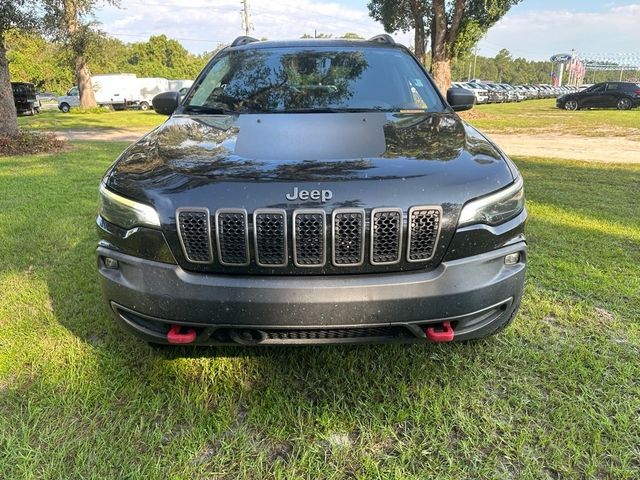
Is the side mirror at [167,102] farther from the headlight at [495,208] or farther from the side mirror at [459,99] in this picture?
the headlight at [495,208]

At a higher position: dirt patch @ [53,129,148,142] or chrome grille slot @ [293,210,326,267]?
chrome grille slot @ [293,210,326,267]

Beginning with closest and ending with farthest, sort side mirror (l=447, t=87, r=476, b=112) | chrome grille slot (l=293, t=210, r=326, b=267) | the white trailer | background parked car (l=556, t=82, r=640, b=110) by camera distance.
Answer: chrome grille slot (l=293, t=210, r=326, b=267) < side mirror (l=447, t=87, r=476, b=112) < background parked car (l=556, t=82, r=640, b=110) < the white trailer

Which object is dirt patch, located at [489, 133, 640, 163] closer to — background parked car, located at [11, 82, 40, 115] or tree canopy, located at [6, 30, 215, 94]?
background parked car, located at [11, 82, 40, 115]

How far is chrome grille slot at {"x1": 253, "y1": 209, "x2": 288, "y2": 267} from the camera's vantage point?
1.80 meters

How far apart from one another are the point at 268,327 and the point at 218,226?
17.0 inches

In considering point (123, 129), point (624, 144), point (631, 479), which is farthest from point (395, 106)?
point (123, 129)

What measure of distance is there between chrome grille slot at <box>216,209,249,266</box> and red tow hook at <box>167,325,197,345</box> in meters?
0.36

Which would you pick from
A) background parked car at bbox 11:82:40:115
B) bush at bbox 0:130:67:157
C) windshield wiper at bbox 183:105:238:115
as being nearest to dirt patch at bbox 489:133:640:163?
windshield wiper at bbox 183:105:238:115

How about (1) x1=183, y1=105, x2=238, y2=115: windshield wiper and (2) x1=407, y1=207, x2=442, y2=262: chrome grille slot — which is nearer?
(2) x1=407, y1=207, x2=442, y2=262: chrome grille slot

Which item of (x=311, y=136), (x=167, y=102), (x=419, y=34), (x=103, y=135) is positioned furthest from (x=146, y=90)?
(x=311, y=136)

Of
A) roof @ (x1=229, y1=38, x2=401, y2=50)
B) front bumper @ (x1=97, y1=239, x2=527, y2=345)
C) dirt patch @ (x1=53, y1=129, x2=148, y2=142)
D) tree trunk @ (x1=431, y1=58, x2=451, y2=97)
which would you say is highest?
tree trunk @ (x1=431, y1=58, x2=451, y2=97)

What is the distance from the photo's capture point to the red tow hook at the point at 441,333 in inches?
75.9

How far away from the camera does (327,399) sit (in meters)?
2.25

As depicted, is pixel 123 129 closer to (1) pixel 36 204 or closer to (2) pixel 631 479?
(1) pixel 36 204
